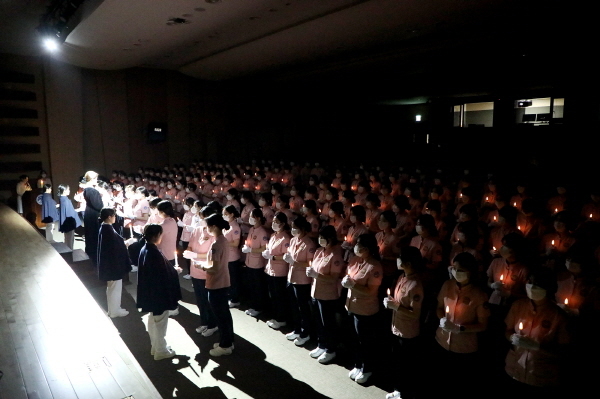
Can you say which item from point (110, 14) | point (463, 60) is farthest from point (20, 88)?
point (463, 60)

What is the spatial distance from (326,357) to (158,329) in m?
2.10

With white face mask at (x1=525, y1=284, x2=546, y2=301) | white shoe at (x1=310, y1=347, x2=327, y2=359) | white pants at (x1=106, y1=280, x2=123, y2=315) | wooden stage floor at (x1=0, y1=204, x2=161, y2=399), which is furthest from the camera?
white pants at (x1=106, y1=280, x2=123, y2=315)

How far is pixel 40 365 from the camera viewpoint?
319 centimetres

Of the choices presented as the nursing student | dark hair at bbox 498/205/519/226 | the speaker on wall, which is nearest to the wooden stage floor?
the nursing student

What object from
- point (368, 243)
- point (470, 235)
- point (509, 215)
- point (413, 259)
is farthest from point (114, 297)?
point (509, 215)

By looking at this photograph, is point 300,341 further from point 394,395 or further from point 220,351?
point 394,395

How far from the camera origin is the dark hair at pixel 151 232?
4695 mm

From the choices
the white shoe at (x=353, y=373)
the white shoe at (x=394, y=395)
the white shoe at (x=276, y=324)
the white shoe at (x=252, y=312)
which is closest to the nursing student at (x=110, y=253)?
the white shoe at (x=252, y=312)

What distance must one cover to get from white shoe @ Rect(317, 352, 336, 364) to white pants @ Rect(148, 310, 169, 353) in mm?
1945

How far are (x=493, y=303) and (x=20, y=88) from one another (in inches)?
639

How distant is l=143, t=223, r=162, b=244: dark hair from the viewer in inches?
185

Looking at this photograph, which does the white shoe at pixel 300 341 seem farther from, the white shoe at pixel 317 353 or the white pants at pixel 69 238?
the white pants at pixel 69 238

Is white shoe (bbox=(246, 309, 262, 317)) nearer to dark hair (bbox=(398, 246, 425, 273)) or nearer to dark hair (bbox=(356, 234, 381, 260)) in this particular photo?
dark hair (bbox=(356, 234, 381, 260))

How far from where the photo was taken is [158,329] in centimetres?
505
